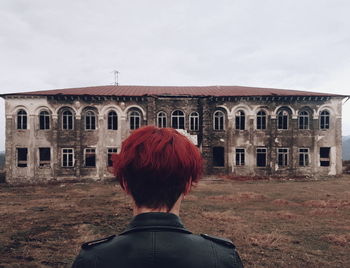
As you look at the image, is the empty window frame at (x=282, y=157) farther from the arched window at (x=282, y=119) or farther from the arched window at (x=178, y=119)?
the arched window at (x=178, y=119)

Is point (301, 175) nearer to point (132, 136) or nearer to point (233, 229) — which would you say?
point (233, 229)

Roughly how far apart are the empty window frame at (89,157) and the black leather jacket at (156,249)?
63.4 ft

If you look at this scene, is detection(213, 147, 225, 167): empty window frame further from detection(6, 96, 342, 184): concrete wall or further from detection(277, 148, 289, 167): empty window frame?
detection(277, 148, 289, 167): empty window frame

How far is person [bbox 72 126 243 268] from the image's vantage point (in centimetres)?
114

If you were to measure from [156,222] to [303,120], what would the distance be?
22.5 metres

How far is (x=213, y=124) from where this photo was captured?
66.7ft

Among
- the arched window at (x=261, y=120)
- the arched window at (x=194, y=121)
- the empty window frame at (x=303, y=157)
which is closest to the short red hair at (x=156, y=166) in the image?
the arched window at (x=194, y=121)

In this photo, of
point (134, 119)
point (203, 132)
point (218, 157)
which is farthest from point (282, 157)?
point (134, 119)

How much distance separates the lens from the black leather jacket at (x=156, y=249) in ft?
3.67

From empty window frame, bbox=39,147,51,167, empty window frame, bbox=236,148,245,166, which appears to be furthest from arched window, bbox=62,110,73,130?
empty window frame, bbox=236,148,245,166

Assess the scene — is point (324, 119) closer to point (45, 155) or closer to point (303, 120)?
point (303, 120)

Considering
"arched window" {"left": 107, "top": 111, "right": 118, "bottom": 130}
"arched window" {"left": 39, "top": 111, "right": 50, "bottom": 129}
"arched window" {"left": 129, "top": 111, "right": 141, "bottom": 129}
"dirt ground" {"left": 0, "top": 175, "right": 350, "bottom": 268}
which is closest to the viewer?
"dirt ground" {"left": 0, "top": 175, "right": 350, "bottom": 268}

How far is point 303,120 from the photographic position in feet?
66.8

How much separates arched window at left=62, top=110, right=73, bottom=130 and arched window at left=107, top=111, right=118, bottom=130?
317 cm
